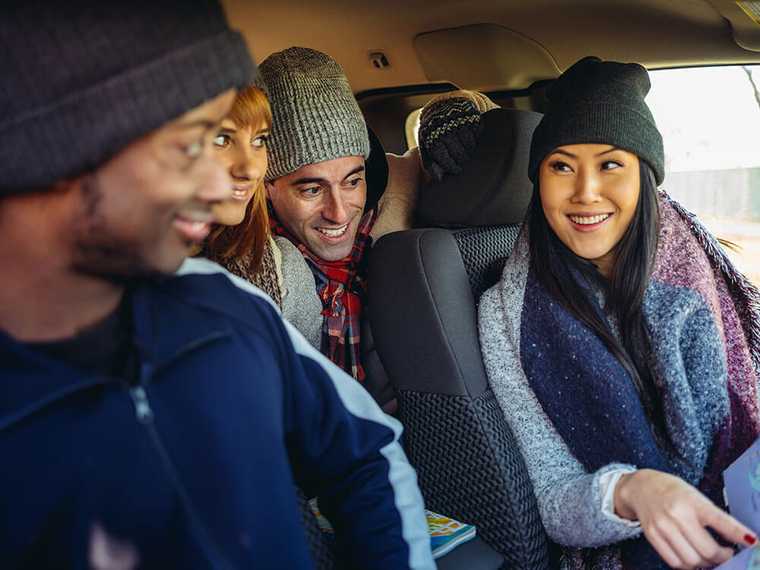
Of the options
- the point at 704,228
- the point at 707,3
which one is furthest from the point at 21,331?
the point at 707,3

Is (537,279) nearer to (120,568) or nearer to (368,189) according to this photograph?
(368,189)

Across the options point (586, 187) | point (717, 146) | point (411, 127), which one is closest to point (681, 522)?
point (586, 187)

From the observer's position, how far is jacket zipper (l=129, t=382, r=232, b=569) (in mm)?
811

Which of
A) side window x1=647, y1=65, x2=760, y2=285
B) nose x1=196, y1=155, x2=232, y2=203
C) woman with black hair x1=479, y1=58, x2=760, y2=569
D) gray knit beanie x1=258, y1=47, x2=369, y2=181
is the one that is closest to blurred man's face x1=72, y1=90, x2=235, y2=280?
nose x1=196, y1=155, x2=232, y2=203

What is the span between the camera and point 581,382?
1.50 metres

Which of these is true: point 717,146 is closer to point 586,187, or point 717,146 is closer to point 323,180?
point 586,187

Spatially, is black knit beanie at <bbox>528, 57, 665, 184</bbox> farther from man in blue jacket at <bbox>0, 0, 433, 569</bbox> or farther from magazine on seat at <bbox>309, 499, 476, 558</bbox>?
man in blue jacket at <bbox>0, 0, 433, 569</bbox>

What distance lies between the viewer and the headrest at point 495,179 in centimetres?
183

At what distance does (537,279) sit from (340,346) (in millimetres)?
551

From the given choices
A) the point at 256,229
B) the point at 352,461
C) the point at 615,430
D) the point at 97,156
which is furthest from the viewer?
the point at 256,229

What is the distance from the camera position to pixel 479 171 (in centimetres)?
185

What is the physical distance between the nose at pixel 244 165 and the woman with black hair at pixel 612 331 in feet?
1.95

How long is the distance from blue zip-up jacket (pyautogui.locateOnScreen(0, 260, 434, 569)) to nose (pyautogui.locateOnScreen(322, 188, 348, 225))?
2.61 feet

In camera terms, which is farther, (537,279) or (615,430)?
(537,279)
